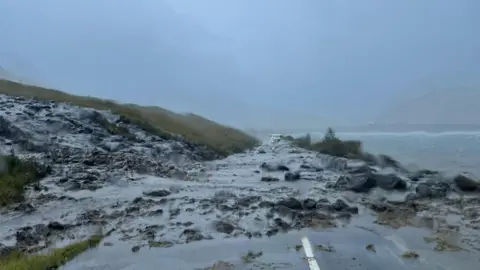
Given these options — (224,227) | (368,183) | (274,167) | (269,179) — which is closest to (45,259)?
(224,227)

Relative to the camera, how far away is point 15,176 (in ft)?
69.9

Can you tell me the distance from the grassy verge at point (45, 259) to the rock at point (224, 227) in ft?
13.7

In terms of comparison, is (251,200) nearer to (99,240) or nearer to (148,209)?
(148,209)

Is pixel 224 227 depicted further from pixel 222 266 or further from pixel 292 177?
pixel 292 177

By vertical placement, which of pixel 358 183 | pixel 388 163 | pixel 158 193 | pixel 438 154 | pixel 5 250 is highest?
pixel 438 154

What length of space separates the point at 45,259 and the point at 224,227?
595 cm

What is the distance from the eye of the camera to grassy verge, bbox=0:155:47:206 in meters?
18.9

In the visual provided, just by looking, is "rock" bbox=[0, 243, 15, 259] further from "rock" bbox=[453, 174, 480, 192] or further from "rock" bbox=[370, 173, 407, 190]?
"rock" bbox=[453, 174, 480, 192]

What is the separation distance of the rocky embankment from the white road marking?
1.49m

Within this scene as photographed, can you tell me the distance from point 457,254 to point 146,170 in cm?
1866

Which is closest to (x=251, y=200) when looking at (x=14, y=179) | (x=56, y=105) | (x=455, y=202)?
(x=455, y=202)

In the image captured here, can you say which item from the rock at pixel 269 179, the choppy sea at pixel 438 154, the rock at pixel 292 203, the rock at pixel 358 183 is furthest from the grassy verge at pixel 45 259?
the choppy sea at pixel 438 154

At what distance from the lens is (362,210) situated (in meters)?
18.9

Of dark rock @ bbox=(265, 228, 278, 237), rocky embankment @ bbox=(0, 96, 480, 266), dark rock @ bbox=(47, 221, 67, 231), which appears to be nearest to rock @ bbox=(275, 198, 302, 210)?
rocky embankment @ bbox=(0, 96, 480, 266)
